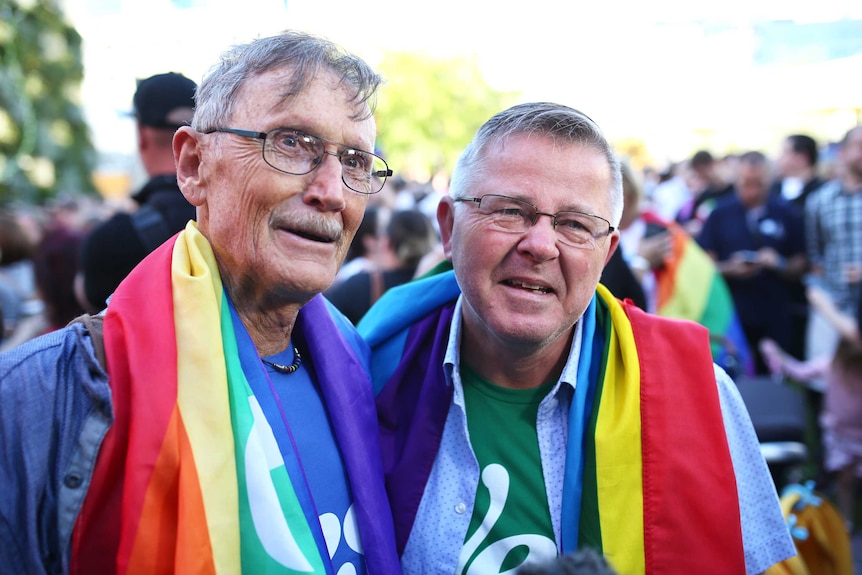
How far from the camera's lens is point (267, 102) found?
1608mm

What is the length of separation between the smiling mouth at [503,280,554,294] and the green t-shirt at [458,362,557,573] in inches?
11.5

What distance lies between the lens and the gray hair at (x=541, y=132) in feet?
6.16

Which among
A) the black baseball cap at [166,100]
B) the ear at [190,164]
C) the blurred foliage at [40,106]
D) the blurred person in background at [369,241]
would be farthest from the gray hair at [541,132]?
the blurred foliage at [40,106]

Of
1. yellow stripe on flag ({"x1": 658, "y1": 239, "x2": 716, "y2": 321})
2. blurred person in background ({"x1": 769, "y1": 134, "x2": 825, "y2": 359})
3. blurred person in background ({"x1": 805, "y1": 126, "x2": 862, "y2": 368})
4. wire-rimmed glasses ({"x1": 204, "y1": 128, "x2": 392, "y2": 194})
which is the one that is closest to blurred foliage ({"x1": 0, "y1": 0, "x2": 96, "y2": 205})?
blurred person in background ({"x1": 769, "y1": 134, "x2": 825, "y2": 359})

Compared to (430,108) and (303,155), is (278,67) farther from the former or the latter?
(430,108)

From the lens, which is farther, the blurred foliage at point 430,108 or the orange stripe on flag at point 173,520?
the blurred foliage at point 430,108

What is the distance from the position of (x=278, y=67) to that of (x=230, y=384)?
715mm

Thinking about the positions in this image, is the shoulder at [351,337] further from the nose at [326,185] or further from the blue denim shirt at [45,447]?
the blue denim shirt at [45,447]

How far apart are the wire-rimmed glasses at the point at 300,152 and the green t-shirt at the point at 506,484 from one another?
714mm

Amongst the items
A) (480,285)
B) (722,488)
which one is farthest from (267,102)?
(722,488)

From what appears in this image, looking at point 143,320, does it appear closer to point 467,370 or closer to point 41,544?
point 41,544

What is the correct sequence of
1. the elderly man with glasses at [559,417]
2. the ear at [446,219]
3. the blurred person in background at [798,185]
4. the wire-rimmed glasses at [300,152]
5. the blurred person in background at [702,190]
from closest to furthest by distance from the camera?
the wire-rimmed glasses at [300,152], the elderly man with glasses at [559,417], the ear at [446,219], the blurred person in background at [798,185], the blurred person in background at [702,190]

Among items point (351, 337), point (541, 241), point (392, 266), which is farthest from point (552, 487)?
point (392, 266)

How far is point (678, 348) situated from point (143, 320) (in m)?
1.37
